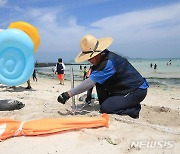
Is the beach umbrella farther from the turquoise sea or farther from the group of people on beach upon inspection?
the turquoise sea

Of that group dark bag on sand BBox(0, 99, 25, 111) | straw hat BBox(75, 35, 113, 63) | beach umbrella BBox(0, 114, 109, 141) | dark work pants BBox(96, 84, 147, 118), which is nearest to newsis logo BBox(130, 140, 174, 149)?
beach umbrella BBox(0, 114, 109, 141)

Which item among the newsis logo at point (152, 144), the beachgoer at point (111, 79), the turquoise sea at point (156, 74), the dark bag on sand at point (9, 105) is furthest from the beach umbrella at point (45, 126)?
the turquoise sea at point (156, 74)

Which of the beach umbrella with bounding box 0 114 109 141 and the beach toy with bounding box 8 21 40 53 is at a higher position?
the beach toy with bounding box 8 21 40 53

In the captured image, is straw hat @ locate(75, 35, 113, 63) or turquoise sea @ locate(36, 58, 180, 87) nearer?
straw hat @ locate(75, 35, 113, 63)

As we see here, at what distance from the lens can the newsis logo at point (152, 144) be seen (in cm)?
269

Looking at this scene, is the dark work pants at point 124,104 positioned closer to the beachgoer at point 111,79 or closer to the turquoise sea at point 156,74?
the beachgoer at point 111,79

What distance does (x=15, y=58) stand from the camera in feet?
16.0

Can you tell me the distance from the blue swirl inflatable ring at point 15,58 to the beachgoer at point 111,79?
129 centimetres

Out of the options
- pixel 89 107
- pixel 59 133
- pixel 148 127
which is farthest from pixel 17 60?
pixel 148 127

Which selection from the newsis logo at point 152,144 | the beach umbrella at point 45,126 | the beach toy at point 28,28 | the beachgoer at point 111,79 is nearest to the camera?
the newsis logo at point 152,144

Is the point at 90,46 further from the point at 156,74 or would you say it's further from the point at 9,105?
the point at 156,74

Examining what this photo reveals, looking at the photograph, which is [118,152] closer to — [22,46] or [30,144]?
[30,144]

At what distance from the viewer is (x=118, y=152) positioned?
2611 mm

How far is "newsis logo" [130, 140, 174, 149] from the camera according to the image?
106 inches
